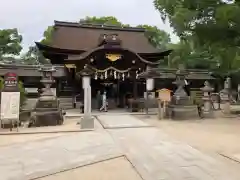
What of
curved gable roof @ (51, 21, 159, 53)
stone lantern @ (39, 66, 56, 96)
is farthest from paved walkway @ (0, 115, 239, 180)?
curved gable roof @ (51, 21, 159, 53)

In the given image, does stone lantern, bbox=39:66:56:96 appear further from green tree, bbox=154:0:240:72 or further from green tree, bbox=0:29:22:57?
green tree, bbox=0:29:22:57

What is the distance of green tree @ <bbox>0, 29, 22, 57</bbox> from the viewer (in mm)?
33250

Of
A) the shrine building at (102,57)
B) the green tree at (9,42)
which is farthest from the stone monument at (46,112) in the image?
the green tree at (9,42)

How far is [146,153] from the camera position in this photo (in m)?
6.70

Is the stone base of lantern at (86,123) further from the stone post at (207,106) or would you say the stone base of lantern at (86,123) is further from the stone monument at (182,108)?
Answer: the stone post at (207,106)

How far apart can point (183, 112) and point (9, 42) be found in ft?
91.5

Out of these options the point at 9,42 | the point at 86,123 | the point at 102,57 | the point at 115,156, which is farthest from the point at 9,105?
the point at 9,42

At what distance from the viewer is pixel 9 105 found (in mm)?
10414

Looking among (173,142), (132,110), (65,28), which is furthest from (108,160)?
(65,28)

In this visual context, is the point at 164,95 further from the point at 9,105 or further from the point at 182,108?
the point at 9,105

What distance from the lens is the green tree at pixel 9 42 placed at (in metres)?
33.2

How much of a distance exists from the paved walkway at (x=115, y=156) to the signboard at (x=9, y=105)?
279cm

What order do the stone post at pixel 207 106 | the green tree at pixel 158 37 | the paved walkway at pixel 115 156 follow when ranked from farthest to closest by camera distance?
the green tree at pixel 158 37 < the stone post at pixel 207 106 < the paved walkway at pixel 115 156

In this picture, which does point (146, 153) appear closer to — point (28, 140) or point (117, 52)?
point (28, 140)
